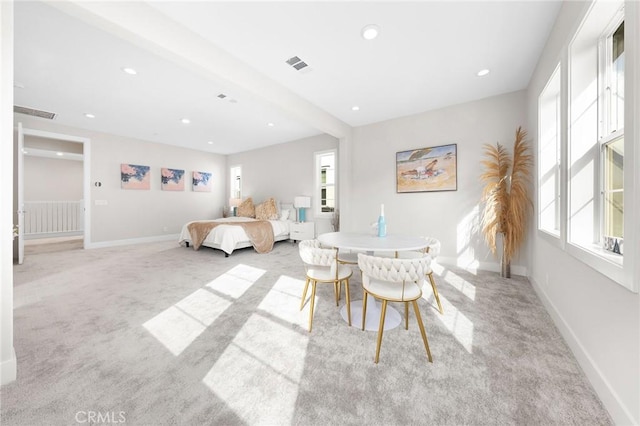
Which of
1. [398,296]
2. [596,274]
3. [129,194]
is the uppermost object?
[129,194]

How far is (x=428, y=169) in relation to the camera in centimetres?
410

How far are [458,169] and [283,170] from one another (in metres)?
4.37

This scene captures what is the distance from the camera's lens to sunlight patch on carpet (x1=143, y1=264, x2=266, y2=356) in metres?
1.85

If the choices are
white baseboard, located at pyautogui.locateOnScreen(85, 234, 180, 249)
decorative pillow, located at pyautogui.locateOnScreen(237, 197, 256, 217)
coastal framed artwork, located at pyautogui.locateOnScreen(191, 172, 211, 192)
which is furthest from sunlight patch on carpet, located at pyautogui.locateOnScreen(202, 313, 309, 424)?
coastal framed artwork, located at pyautogui.locateOnScreen(191, 172, 211, 192)

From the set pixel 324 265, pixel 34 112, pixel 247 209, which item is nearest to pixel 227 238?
pixel 247 209

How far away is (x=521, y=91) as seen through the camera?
336 centimetres

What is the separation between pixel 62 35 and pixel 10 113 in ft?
5.92

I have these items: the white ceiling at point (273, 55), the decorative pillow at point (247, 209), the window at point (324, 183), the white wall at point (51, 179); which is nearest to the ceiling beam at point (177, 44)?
the white ceiling at point (273, 55)

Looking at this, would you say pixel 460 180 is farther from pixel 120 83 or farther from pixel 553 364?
pixel 120 83

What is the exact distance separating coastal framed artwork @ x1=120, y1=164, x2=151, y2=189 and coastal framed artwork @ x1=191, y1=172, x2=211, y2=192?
3.83ft

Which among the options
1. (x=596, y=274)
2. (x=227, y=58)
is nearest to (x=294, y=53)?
(x=227, y=58)

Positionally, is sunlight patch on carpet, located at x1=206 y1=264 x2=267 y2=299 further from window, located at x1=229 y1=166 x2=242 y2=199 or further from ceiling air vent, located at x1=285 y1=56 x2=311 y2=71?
window, located at x1=229 y1=166 x2=242 y2=199

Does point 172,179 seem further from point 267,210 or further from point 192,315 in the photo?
point 192,315

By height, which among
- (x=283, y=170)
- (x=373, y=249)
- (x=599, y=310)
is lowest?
(x=599, y=310)
